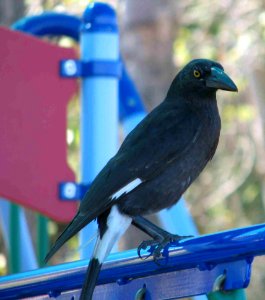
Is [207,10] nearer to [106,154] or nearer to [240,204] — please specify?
[240,204]

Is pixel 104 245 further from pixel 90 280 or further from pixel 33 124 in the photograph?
pixel 33 124

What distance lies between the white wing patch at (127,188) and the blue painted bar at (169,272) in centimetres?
53

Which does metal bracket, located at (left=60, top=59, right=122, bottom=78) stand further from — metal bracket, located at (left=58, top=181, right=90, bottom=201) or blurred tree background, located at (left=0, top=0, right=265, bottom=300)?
blurred tree background, located at (left=0, top=0, right=265, bottom=300)

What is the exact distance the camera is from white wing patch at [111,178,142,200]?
394cm

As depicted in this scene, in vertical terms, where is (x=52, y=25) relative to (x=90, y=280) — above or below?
→ above

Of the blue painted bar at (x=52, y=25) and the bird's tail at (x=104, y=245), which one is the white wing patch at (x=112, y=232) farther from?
the blue painted bar at (x=52, y=25)

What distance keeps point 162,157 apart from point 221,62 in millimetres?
7727

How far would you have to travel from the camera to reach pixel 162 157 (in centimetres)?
411

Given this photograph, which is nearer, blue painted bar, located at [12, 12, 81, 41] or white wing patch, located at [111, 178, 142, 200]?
white wing patch, located at [111, 178, 142, 200]

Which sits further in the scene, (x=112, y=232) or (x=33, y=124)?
(x=33, y=124)

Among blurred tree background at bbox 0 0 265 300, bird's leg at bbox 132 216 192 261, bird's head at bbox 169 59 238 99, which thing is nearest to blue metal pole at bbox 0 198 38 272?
bird's leg at bbox 132 216 192 261

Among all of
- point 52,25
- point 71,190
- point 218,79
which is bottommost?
point 71,190

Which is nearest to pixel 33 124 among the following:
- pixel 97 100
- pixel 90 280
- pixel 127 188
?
pixel 97 100

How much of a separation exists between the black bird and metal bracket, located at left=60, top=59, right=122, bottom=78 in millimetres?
714
